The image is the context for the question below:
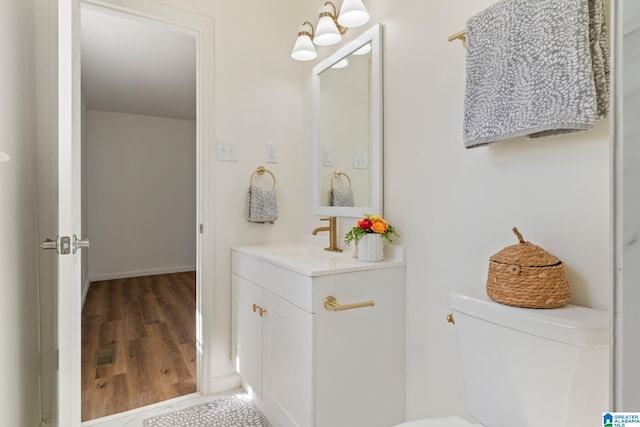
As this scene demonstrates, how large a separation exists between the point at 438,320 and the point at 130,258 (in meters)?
4.69

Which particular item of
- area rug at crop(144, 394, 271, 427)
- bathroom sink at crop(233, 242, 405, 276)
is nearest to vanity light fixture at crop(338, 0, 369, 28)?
bathroom sink at crop(233, 242, 405, 276)

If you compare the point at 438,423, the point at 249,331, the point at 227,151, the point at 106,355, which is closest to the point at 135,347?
the point at 106,355

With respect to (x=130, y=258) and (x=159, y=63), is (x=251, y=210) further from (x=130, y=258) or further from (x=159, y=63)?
(x=130, y=258)

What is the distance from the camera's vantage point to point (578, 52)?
2.63ft

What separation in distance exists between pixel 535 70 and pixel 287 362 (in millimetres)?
1320

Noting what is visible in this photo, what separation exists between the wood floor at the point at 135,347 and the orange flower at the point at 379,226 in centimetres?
145

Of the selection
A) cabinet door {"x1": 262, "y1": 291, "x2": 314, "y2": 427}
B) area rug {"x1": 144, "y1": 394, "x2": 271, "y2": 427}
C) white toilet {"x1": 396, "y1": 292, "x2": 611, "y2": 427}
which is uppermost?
white toilet {"x1": 396, "y1": 292, "x2": 611, "y2": 427}

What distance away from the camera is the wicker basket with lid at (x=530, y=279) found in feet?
2.77

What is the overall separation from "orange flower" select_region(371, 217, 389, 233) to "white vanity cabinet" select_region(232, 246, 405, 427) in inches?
5.5

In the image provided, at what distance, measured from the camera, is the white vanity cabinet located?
48.3 inches

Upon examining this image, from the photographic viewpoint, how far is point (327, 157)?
1921 millimetres

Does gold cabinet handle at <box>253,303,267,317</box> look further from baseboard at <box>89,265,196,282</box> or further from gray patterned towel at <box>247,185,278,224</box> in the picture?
baseboard at <box>89,265,196,282</box>

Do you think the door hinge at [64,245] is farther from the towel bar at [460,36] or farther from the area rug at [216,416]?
the towel bar at [460,36]

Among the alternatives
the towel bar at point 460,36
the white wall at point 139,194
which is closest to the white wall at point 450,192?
the towel bar at point 460,36
